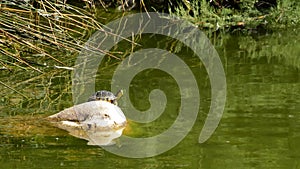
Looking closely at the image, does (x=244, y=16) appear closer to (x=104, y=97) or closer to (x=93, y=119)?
(x=104, y=97)

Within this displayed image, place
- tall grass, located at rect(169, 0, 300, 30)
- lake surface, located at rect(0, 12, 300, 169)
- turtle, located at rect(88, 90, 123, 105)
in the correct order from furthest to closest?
tall grass, located at rect(169, 0, 300, 30), turtle, located at rect(88, 90, 123, 105), lake surface, located at rect(0, 12, 300, 169)

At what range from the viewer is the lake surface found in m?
5.37

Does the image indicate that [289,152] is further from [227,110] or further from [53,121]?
[53,121]

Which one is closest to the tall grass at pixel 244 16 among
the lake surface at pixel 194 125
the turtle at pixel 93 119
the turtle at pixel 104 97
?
the lake surface at pixel 194 125

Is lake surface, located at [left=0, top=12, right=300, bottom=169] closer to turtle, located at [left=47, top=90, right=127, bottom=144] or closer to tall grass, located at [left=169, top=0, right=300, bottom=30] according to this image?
turtle, located at [left=47, top=90, right=127, bottom=144]

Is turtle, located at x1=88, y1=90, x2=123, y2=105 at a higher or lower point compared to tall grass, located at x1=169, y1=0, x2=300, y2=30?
lower

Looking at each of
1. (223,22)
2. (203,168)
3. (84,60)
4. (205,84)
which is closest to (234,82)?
(205,84)

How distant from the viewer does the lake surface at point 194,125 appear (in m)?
5.37

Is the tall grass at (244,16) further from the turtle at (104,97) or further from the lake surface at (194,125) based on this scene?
the turtle at (104,97)

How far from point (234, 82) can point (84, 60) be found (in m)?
1.73

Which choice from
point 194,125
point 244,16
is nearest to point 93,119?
point 194,125

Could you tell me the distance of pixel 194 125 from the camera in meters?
6.20

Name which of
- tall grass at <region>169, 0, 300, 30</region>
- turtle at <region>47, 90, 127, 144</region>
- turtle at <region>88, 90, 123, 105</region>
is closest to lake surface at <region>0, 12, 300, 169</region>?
turtle at <region>47, 90, 127, 144</region>

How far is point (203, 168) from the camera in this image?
5316 mm
